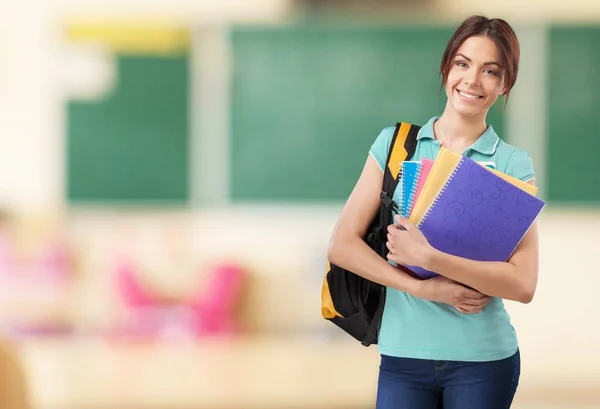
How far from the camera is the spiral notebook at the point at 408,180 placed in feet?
4.59

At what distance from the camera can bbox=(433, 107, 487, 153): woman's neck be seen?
1458 millimetres

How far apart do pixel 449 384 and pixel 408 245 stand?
22 cm

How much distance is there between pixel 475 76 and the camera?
1.40 meters

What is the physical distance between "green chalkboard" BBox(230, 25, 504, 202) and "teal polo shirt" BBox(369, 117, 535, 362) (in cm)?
386

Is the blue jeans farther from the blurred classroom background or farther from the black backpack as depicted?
the blurred classroom background

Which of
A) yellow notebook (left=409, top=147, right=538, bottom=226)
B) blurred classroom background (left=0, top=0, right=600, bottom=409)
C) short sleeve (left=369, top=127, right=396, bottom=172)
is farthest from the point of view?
blurred classroom background (left=0, top=0, right=600, bottom=409)

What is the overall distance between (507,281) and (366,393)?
11.5 feet

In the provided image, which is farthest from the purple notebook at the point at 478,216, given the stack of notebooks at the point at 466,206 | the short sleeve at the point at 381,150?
the short sleeve at the point at 381,150

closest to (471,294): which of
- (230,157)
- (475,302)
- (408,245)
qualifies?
(475,302)

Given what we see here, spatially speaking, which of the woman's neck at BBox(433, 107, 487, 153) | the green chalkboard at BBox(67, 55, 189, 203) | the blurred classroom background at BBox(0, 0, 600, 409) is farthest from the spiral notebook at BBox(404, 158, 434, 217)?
the green chalkboard at BBox(67, 55, 189, 203)

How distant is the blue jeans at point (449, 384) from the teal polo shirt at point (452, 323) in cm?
1

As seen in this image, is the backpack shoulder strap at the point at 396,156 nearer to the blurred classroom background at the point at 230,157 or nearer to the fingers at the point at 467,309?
the fingers at the point at 467,309

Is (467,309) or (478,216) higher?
(478,216)

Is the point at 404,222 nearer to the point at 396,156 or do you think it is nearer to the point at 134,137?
the point at 396,156
